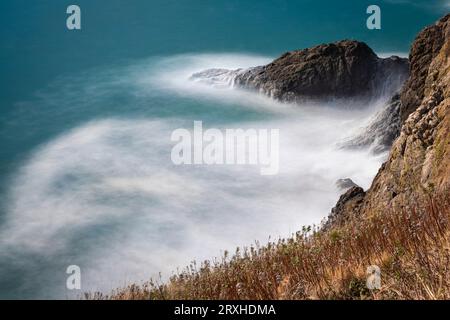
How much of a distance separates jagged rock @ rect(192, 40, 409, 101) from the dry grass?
373ft

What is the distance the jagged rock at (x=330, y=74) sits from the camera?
400 ft

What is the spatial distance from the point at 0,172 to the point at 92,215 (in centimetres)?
2116

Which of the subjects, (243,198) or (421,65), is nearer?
(421,65)

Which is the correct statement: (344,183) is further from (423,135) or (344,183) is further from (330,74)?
(423,135)

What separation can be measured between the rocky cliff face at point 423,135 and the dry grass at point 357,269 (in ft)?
15.6

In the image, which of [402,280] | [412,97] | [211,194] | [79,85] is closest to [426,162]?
[412,97]

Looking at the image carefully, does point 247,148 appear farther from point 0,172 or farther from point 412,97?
point 412,97

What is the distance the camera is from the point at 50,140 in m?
118

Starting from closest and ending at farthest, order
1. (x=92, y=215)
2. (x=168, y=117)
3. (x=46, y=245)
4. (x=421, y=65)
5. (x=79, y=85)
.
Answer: (x=421, y=65)
(x=46, y=245)
(x=92, y=215)
(x=168, y=117)
(x=79, y=85)

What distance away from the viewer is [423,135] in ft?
53.7

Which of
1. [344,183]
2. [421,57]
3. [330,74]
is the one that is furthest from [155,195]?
[421,57]

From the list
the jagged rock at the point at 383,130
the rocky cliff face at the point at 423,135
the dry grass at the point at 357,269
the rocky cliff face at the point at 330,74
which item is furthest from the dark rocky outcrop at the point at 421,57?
the rocky cliff face at the point at 330,74

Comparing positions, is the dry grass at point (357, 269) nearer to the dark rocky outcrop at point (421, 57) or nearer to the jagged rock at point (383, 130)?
the dark rocky outcrop at point (421, 57)

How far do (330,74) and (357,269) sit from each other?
390 ft
